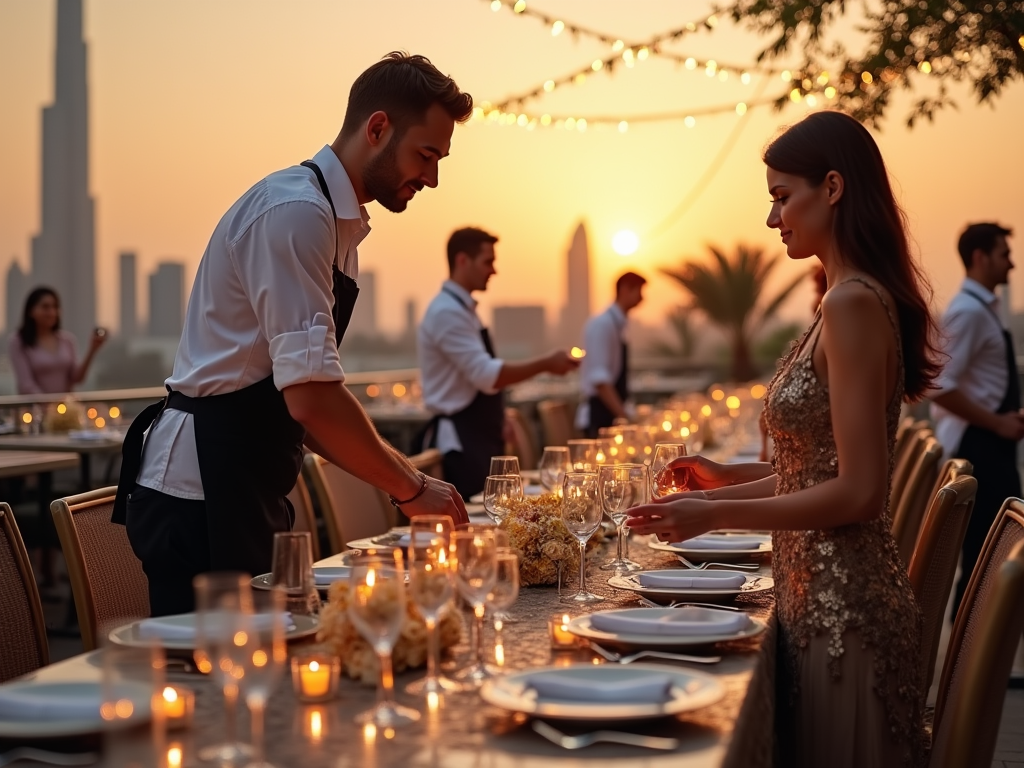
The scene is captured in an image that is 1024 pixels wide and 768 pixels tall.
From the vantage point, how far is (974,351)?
213 inches

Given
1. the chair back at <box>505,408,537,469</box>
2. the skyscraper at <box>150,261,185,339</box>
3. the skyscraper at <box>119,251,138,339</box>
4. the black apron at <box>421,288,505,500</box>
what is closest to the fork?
the black apron at <box>421,288,505,500</box>

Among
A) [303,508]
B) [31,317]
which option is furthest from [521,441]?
[31,317]

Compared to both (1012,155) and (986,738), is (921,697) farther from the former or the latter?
(1012,155)

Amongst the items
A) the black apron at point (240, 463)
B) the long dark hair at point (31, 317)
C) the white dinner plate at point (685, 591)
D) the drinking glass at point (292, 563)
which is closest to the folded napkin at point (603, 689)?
the drinking glass at point (292, 563)

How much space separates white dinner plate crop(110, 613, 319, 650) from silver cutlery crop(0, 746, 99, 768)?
333 millimetres

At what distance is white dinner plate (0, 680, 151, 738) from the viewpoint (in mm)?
1048

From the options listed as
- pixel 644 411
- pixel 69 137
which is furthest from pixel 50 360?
pixel 644 411

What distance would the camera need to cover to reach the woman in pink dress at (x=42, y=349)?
25.9ft

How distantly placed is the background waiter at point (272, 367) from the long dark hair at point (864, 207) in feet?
2.60

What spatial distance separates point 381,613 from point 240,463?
3.43 ft

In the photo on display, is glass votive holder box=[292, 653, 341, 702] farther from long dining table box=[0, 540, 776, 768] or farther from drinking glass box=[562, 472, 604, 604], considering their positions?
drinking glass box=[562, 472, 604, 604]

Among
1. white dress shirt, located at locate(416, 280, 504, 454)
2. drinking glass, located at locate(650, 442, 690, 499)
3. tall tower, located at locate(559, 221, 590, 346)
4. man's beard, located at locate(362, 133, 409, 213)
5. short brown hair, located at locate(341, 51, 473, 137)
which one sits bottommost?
drinking glass, located at locate(650, 442, 690, 499)

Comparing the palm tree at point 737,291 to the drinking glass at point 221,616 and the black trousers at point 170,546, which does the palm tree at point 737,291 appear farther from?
the drinking glass at point 221,616

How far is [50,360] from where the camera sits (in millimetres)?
8078
